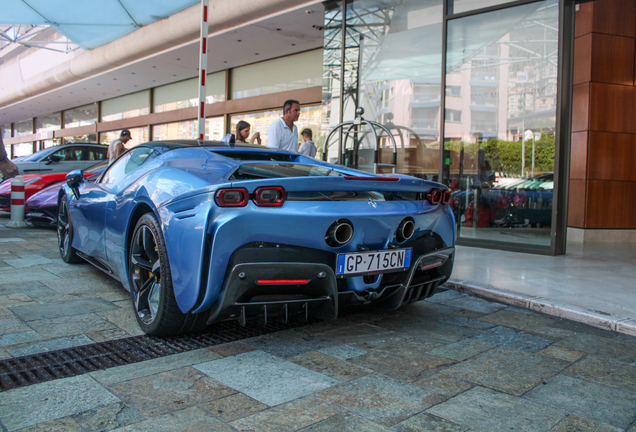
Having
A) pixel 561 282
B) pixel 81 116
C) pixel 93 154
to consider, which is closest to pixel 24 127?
pixel 81 116

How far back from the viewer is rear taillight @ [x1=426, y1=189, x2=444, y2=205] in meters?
3.13

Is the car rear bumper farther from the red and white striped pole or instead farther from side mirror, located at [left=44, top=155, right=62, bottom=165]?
side mirror, located at [left=44, top=155, right=62, bottom=165]

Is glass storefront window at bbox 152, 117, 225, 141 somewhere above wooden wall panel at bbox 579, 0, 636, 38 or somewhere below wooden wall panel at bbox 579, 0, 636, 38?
below

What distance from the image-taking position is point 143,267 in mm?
3053

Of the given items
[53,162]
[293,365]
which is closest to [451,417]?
[293,365]

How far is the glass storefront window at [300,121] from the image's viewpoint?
45.8 feet

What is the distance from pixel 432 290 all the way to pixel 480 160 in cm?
450

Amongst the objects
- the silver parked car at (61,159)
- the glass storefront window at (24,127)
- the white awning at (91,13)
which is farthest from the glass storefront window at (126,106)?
the glass storefront window at (24,127)

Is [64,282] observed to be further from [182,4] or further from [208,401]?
[182,4]

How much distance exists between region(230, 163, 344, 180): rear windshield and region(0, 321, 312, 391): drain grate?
3.18 feet

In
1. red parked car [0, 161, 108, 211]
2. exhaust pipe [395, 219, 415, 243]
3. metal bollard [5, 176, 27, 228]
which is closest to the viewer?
exhaust pipe [395, 219, 415, 243]

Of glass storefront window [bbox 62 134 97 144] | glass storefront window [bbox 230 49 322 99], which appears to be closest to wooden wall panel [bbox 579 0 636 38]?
glass storefront window [bbox 230 49 322 99]

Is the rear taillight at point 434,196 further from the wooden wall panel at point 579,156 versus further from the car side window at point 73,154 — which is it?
the car side window at point 73,154

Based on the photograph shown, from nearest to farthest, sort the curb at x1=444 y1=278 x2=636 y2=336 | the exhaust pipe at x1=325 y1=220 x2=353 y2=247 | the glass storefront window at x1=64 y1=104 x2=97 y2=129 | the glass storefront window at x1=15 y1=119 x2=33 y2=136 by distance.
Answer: the exhaust pipe at x1=325 y1=220 x2=353 y2=247, the curb at x1=444 y1=278 x2=636 y2=336, the glass storefront window at x1=64 y1=104 x2=97 y2=129, the glass storefront window at x1=15 y1=119 x2=33 y2=136
